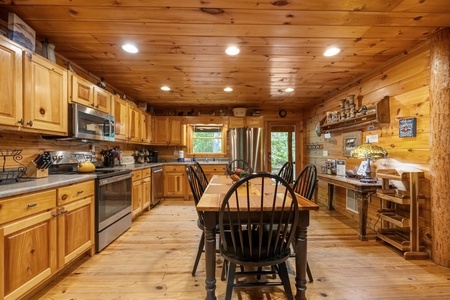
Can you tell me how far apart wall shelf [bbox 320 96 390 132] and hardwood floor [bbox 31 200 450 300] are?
1.53 meters

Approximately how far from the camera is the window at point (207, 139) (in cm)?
580

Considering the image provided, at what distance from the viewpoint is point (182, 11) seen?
1.91 m

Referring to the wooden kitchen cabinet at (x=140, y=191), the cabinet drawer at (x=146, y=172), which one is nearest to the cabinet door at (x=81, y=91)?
the wooden kitchen cabinet at (x=140, y=191)

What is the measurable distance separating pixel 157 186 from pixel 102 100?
2.11 metres

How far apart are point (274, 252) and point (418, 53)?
266 centimetres

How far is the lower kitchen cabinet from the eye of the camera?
153cm

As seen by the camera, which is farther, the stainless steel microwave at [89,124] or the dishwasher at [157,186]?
the dishwasher at [157,186]

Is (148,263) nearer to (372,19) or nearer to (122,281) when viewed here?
(122,281)

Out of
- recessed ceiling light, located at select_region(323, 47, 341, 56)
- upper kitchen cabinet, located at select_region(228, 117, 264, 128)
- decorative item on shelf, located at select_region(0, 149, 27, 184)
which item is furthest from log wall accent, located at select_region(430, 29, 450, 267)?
decorative item on shelf, located at select_region(0, 149, 27, 184)

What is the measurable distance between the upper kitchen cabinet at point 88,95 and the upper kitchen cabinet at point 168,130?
7.13 feet

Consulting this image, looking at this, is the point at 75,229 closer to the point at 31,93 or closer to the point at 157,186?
the point at 31,93

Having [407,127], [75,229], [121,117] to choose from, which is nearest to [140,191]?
[121,117]

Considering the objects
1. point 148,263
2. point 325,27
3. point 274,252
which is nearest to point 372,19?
point 325,27

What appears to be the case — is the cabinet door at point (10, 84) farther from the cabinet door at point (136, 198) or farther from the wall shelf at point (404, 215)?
the wall shelf at point (404, 215)
